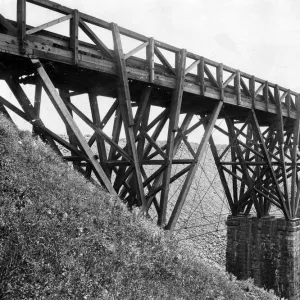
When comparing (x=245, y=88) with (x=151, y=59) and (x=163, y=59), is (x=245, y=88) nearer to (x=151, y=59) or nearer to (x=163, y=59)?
(x=163, y=59)

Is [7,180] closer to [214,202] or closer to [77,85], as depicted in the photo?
[77,85]

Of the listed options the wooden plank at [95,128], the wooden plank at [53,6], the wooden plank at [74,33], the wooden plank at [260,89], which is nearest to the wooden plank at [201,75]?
the wooden plank at [260,89]

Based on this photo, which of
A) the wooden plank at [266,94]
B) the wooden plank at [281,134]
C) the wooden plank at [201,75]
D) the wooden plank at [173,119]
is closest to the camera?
the wooden plank at [173,119]

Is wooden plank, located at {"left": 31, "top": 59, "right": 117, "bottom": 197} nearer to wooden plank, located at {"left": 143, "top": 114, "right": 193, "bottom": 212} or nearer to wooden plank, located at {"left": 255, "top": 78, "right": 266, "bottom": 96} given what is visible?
wooden plank, located at {"left": 143, "top": 114, "right": 193, "bottom": 212}

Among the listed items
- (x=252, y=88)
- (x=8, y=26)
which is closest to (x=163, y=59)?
(x=8, y=26)

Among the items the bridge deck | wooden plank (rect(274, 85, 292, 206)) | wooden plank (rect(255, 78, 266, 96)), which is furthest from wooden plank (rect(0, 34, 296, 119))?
wooden plank (rect(274, 85, 292, 206))

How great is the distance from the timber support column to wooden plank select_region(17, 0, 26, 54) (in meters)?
10.1

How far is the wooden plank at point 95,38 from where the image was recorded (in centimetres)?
769

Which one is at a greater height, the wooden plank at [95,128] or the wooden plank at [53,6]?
the wooden plank at [53,6]

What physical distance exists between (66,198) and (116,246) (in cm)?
110

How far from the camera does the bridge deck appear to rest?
7.00 meters

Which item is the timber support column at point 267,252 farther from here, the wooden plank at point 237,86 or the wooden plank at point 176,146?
the wooden plank at point 176,146

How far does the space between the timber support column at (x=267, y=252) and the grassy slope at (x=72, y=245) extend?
662 centimetres

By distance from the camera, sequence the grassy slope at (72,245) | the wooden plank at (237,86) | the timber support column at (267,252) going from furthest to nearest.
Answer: the timber support column at (267,252)
the wooden plank at (237,86)
the grassy slope at (72,245)
